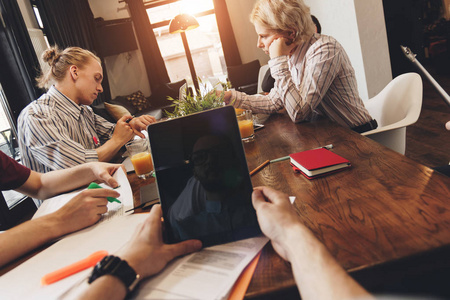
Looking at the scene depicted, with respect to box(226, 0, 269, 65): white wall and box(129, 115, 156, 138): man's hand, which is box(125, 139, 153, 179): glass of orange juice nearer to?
box(129, 115, 156, 138): man's hand

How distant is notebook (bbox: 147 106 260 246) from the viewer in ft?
2.02

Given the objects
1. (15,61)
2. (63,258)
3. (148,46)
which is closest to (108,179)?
(63,258)

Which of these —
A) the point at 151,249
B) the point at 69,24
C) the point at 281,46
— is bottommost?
the point at 151,249

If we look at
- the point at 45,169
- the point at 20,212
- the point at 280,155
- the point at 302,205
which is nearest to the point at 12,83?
the point at 20,212

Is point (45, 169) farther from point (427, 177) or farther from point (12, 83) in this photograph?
point (12, 83)

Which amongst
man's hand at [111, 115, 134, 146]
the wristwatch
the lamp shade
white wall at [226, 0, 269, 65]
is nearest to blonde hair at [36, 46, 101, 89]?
man's hand at [111, 115, 134, 146]

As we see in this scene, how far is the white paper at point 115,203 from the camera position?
0.90 m

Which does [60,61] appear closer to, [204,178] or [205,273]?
[204,178]

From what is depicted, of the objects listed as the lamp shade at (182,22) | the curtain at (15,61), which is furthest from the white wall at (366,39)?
the curtain at (15,61)

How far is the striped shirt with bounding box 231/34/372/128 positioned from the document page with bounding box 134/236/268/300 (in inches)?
40.3

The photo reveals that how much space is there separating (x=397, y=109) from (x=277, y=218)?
1.41 metres

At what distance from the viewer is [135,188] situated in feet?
3.69

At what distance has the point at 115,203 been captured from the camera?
0.97m

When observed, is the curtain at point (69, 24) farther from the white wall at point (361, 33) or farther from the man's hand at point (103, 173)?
the man's hand at point (103, 173)
